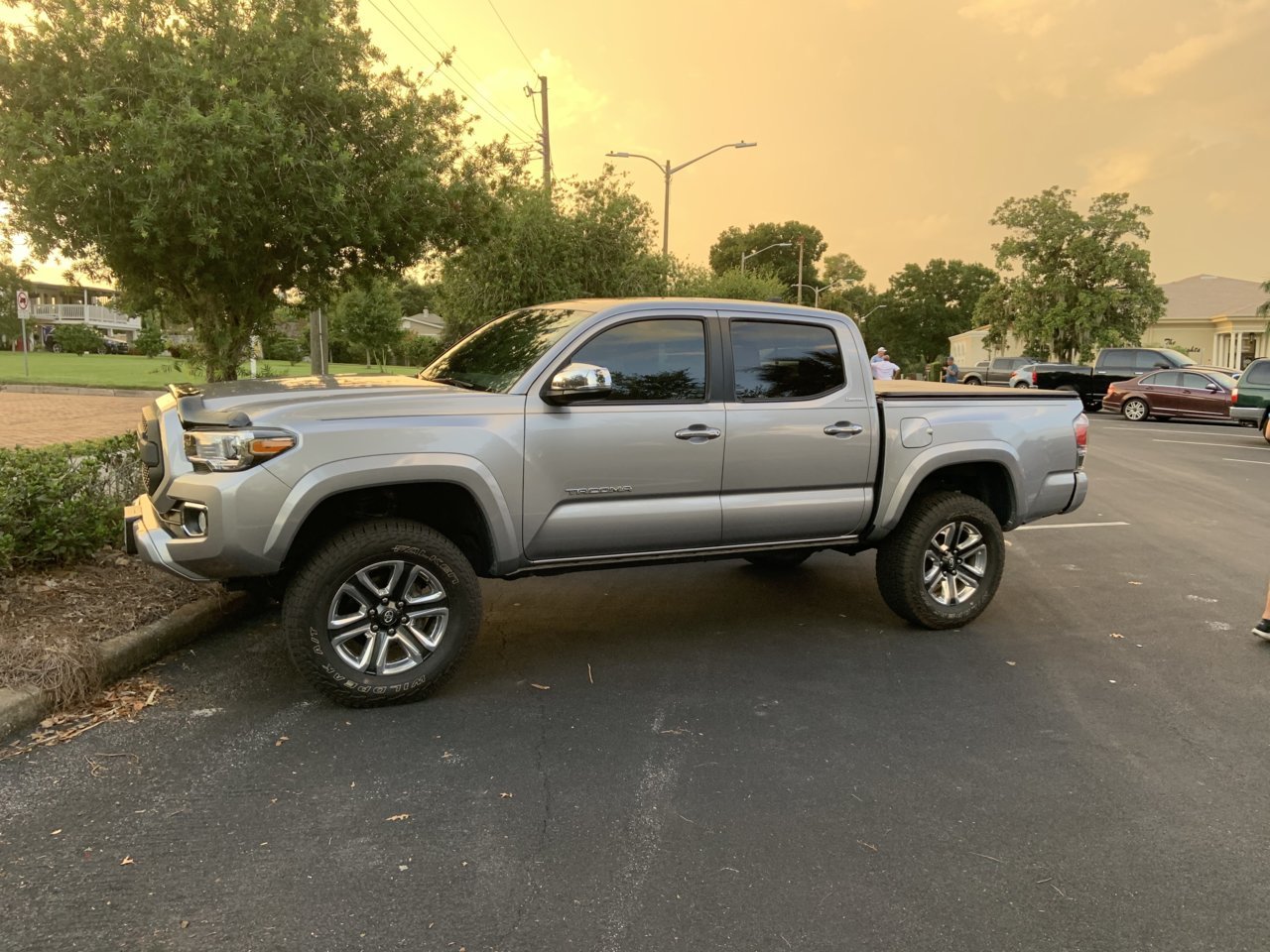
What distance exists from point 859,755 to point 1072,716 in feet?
4.03

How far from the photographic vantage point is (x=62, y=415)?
16.5m

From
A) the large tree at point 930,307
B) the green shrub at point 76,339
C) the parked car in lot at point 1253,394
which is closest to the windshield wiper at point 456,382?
the parked car in lot at point 1253,394

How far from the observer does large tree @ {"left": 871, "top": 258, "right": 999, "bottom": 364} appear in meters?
95.7

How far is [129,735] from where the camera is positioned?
3.76 metres

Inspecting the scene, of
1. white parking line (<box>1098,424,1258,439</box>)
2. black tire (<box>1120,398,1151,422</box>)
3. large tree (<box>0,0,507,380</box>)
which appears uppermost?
large tree (<box>0,0,507,380</box>)

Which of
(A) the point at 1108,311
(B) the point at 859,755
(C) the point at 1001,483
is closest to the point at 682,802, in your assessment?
(B) the point at 859,755

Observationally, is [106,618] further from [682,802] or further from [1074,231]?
[1074,231]

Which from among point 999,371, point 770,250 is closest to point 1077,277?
point 999,371

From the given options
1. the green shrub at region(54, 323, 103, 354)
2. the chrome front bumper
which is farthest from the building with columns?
the green shrub at region(54, 323, 103, 354)

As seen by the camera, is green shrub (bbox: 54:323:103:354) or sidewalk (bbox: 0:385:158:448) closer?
sidewalk (bbox: 0:385:158:448)

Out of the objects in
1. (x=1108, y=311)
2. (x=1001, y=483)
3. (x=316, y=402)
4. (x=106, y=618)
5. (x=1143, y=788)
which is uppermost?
(x=1108, y=311)

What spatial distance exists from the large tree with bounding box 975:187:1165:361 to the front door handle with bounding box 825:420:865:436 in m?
34.1

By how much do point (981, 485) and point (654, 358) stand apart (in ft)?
8.48

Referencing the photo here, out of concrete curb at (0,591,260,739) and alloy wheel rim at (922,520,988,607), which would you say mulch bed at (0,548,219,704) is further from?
alloy wheel rim at (922,520,988,607)
